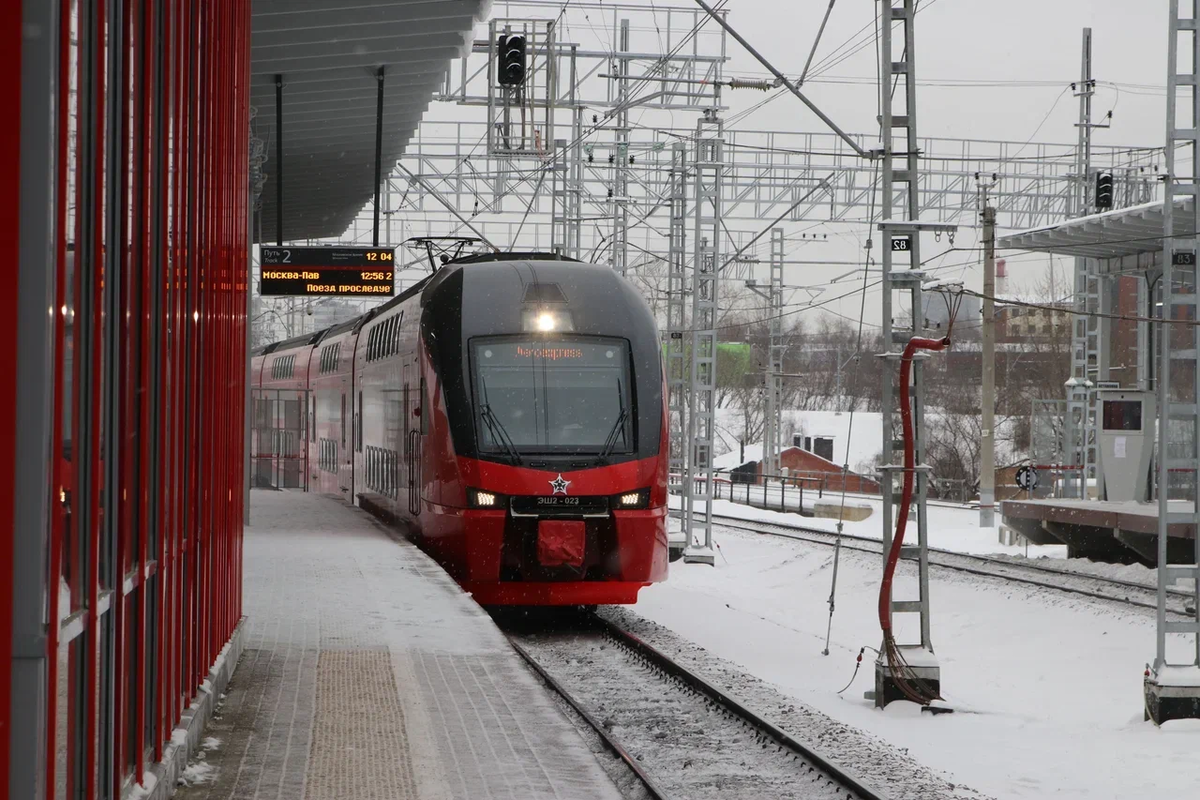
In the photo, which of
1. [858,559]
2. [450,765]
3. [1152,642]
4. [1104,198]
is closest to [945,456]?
[1104,198]

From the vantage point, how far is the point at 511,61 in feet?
63.9

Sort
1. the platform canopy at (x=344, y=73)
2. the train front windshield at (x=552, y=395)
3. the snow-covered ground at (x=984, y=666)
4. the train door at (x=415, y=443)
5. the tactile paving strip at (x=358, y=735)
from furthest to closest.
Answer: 1. the train door at (x=415, y=443)
2. the platform canopy at (x=344, y=73)
3. the train front windshield at (x=552, y=395)
4. the snow-covered ground at (x=984, y=666)
5. the tactile paving strip at (x=358, y=735)

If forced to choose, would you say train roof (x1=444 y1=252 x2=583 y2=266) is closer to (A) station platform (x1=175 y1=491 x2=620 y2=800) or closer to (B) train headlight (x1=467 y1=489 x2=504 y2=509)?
(B) train headlight (x1=467 y1=489 x2=504 y2=509)

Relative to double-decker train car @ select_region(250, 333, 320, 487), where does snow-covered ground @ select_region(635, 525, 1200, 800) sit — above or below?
below

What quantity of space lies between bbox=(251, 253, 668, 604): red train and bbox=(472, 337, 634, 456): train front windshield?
1cm

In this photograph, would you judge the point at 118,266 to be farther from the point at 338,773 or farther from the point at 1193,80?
the point at 1193,80

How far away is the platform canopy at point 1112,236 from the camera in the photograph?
797 inches

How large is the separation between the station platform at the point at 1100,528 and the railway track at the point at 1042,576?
860 mm

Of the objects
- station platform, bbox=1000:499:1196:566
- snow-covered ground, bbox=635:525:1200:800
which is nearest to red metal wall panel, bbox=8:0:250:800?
snow-covered ground, bbox=635:525:1200:800

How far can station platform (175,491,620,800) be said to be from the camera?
596cm

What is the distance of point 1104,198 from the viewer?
27891mm

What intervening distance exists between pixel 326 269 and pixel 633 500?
6993 mm

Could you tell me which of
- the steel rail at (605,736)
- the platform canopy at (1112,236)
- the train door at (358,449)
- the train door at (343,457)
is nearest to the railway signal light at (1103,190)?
the platform canopy at (1112,236)

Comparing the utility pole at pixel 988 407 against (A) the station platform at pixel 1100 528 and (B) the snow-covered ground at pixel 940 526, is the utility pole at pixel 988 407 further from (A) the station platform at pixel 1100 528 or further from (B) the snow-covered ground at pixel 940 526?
(A) the station platform at pixel 1100 528
